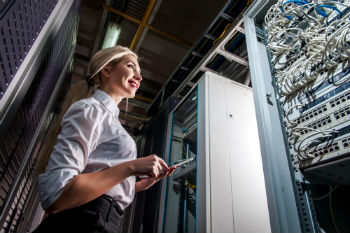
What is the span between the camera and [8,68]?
0.70 m

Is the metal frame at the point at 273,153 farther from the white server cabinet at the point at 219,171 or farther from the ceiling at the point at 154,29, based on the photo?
the ceiling at the point at 154,29

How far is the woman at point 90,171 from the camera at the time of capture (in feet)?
1.61

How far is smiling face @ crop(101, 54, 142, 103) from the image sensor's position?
0.89 m

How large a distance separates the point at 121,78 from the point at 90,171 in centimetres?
44

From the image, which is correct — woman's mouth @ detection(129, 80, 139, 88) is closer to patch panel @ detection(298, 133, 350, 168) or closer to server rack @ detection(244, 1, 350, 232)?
server rack @ detection(244, 1, 350, 232)

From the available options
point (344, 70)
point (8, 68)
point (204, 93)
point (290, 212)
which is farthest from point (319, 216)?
point (8, 68)

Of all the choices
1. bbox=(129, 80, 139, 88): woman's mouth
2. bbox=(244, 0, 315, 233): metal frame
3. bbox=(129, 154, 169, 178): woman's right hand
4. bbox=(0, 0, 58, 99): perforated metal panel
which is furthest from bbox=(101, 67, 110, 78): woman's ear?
bbox=(244, 0, 315, 233): metal frame

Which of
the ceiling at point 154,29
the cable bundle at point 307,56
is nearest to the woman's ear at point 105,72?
the cable bundle at point 307,56

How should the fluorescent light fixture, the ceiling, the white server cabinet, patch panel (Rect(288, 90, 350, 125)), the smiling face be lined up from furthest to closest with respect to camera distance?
the fluorescent light fixture → the ceiling → the white server cabinet → the smiling face → patch panel (Rect(288, 90, 350, 125))

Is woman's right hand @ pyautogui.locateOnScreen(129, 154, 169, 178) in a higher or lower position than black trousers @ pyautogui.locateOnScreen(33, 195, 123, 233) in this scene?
higher

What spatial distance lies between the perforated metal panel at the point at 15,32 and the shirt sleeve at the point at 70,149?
293mm

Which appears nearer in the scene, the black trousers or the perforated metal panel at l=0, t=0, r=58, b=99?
the black trousers

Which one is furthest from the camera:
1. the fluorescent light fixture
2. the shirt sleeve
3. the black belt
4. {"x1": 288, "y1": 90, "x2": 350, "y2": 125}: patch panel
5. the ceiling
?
the fluorescent light fixture

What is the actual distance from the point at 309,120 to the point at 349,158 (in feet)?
0.68
